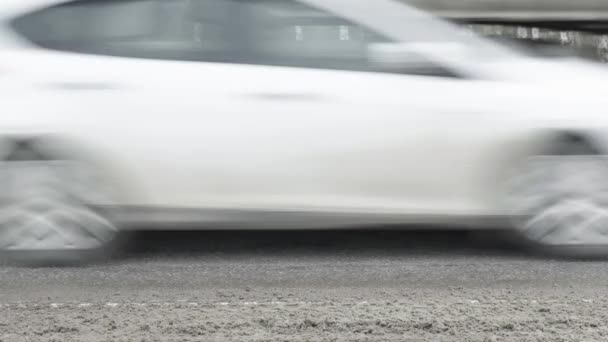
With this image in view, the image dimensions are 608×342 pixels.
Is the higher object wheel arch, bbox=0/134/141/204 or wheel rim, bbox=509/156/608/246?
wheel arch, bbox=0/134/141/204

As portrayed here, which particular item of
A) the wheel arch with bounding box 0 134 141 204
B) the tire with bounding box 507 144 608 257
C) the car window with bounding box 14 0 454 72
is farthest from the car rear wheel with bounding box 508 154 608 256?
the wheel arch with bounding box 0 134 141 204

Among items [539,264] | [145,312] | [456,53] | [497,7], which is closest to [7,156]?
[145,312]

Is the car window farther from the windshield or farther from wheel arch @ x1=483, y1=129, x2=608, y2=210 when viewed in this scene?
wheel arch @ x1=483, y1=129, x2=608, y2=210

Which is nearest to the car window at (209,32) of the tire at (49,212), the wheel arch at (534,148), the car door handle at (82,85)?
the car door handle at (82,85)

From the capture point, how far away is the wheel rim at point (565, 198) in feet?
17.5

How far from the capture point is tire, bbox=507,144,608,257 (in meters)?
5.33

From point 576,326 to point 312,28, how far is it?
226cm

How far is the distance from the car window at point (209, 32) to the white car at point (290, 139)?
0.04 feet

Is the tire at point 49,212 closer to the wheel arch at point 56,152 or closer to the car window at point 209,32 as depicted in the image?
the wheel arch at point 56,152

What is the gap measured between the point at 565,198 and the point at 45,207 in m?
2.77

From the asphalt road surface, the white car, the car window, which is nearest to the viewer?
the asphalt road surface

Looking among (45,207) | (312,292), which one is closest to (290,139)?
(312,292)

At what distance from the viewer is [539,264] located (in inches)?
210

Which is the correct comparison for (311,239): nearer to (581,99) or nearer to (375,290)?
(375,290)
